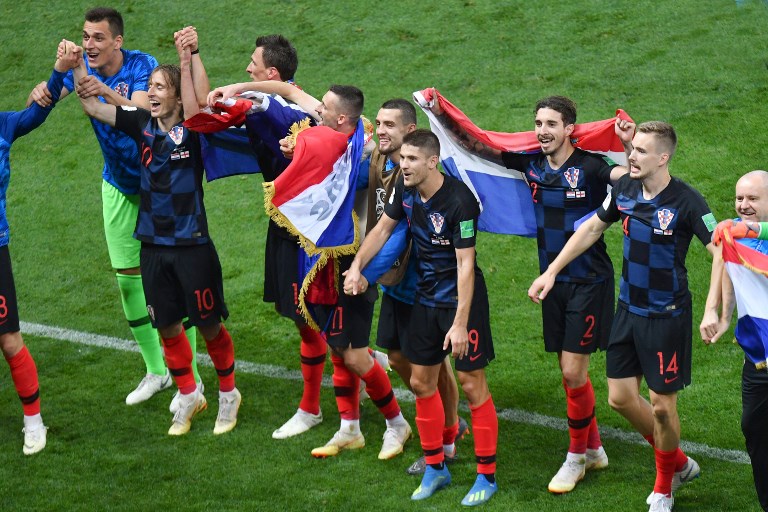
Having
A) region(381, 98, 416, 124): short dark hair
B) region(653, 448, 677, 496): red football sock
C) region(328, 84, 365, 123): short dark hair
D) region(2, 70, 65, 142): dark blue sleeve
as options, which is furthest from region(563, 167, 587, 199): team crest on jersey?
region(2, 70, 65, 142): dark blue sleeve

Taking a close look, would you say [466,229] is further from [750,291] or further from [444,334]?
[750,291]

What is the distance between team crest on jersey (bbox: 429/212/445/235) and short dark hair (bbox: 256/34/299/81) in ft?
5.47

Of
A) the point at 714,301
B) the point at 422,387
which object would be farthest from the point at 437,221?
the point at 714,301

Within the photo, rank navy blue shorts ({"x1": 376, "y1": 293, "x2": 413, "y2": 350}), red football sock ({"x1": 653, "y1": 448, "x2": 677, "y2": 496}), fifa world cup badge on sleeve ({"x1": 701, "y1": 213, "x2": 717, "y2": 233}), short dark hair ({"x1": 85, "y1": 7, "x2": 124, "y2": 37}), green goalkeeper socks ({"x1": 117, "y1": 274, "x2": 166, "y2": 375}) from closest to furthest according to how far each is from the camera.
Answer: fifa world cup badge on sleeve ({"x1": 701, "y1": 213, "x2": 717, "y2": 233})
red football sock ({"x1": 653, "y1": 448, "x2": 677, "y2": 496})
navy blue shorts ({"x1": 376, "y1": 293, "x2": 413, "y2": 350})
short dark hair ({"x1": 85, "y1": 7, "x2": 124, "y2": 37})
green goalkeeper socks ({"x1": 117, "y1": 274, "x2": 166, "y2": 375})

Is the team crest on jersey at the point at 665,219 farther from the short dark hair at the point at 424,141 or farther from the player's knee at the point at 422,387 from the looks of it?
the player's knee at the point at 422,387

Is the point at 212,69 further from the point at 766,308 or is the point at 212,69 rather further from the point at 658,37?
the point at 766,308

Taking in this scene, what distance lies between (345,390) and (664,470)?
6.23ft

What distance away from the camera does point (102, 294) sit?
30.0 ft

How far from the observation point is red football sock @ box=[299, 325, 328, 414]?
700 centimetres

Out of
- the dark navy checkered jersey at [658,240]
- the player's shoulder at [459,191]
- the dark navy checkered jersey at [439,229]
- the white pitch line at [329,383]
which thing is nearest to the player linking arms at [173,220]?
the white pitch line at [329,383]

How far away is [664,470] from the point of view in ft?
18.8

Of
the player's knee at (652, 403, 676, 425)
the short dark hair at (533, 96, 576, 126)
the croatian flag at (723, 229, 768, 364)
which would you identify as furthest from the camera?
the short dark hair at (533, 96, 576, 126)

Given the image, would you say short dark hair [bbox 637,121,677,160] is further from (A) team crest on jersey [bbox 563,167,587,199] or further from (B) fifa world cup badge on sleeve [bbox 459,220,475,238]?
(B) fifa world cup badge on sleeve [bbox 459,220,475,238]

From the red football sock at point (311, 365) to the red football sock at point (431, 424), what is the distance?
3.55 ft
